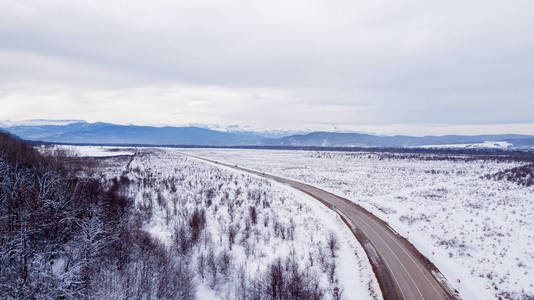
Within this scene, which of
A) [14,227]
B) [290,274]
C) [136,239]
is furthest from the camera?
[136,239]

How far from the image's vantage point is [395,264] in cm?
2011

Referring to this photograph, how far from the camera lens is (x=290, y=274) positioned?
62.1 feet

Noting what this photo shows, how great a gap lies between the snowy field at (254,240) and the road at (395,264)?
0.88m

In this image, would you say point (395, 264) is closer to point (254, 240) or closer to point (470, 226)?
point (254, 240)

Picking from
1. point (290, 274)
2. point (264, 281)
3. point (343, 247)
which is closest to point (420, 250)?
point (343, 247)

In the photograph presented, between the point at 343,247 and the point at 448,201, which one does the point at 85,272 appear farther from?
the point at 448,201

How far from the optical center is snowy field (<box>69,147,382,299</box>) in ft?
59.7

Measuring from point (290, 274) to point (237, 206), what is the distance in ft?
61.3

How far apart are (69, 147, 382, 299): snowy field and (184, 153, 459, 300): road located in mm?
883

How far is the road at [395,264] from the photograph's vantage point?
16.8m

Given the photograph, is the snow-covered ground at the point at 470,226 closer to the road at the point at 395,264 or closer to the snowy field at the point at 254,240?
the road at the point at 395,264

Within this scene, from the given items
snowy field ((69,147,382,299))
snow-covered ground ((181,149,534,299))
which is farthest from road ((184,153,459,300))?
snow-covered ground ((181,149,534,299))

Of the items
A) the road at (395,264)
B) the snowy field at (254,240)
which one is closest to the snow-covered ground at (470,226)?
the road at (395,264)

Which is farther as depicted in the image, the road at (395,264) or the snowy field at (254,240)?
the snowy field at (254,240)
